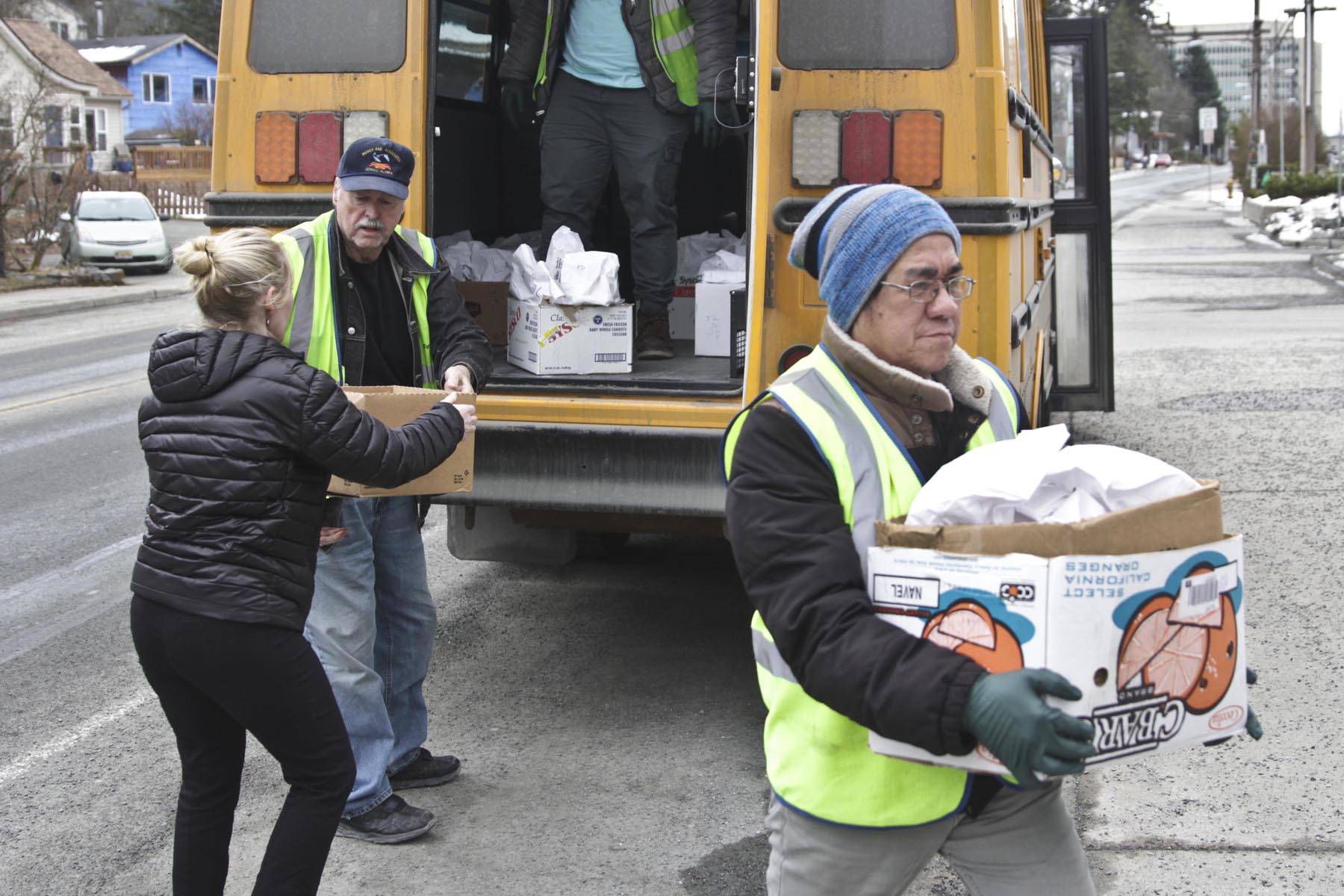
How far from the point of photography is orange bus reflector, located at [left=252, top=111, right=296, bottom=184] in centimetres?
492

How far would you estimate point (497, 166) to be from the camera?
7348mm

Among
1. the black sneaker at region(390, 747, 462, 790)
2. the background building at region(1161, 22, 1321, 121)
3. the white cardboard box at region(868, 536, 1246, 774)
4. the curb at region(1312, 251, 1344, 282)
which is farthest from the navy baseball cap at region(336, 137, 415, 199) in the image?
the background building at region(1161, 22, 1321, 121)

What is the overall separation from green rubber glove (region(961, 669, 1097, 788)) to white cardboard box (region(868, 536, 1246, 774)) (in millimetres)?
49

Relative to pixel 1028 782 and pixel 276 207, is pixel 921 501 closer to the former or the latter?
pixel 1028 782

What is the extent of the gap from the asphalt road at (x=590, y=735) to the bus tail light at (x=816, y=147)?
1691 millimetres

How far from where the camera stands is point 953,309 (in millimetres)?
2291

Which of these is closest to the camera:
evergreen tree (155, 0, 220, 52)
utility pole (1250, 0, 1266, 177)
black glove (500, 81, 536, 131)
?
black glove (500, 81, 536, 131)

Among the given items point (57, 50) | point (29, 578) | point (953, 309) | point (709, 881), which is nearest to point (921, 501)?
point (953, 309)

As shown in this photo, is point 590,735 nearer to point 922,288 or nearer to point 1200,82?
point 922,288

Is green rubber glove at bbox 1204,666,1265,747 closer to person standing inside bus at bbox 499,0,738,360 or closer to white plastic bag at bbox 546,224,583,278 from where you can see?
white plastic bag at bbox 546,224,583,278

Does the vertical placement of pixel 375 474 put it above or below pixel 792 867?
above

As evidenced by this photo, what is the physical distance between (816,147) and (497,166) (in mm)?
3135

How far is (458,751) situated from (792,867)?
2.51m

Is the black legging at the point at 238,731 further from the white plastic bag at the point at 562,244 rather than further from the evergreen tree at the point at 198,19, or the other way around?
the evergreen tree at the point at 198,19
